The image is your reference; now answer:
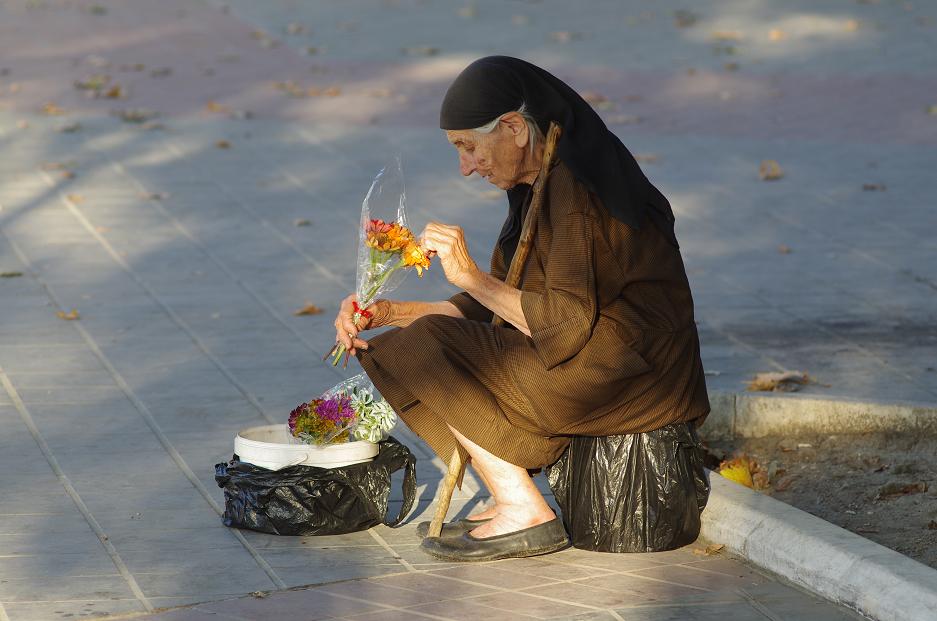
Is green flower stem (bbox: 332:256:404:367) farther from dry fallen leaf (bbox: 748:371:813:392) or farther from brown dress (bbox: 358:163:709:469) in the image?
dry fallen leaf (bbox: 748:371:813:392)

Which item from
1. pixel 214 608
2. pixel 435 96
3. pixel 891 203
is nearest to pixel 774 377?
pixel 214 608

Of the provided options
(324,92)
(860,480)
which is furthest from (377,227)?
(324,92)

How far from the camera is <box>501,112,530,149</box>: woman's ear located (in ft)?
13.1

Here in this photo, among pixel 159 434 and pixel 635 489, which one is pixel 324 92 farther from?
pixel 635 489

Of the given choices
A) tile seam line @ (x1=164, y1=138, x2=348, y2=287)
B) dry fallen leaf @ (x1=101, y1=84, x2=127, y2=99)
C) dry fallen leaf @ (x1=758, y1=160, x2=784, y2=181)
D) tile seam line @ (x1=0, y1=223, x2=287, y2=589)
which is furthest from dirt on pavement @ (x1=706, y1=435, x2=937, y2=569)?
dry fallen leaf @ (x1=101, y1=84, x2=127, y2=99)

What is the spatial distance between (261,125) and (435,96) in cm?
208

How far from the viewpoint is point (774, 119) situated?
12094 mm

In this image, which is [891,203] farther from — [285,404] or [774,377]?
[285,404]

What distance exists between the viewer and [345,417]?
4359mm

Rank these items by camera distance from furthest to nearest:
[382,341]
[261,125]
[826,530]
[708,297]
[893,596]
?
[261,125] → [708,297] → [382,341] → [826,530] → [893,596]

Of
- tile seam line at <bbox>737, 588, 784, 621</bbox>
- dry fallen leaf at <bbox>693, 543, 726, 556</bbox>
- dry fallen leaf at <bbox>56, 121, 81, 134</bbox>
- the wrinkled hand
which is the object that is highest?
the wrinkled hand

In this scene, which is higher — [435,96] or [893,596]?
[893,596]

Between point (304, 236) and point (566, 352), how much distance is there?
476 cm

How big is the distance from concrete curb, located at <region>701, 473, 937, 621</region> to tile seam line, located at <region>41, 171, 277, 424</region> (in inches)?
73.3
